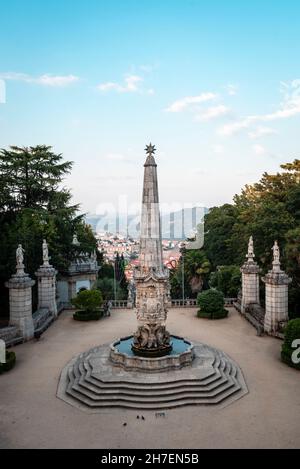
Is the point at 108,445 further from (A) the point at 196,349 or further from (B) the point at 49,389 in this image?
(A) the point at 196,349

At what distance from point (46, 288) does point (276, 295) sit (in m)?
16.4

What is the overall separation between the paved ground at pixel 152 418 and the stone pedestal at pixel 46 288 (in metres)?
8.76

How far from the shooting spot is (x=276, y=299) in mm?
23984

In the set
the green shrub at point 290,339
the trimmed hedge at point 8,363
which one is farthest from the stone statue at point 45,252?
the green shrub at point 290,339

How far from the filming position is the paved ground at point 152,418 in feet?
41.0

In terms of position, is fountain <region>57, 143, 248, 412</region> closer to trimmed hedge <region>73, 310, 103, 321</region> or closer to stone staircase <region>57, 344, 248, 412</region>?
stone staircase <region>57, 344, 248, 412</region>

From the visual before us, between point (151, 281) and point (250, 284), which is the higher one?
point (151, 281)

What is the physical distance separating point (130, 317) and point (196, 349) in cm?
1058

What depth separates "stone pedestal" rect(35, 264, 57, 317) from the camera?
→ 29.3 m

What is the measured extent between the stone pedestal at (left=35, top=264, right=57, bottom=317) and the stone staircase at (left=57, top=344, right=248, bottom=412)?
39.6 ft

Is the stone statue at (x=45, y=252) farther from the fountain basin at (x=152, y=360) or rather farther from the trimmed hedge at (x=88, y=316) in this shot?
the fountain basin at (x=152, y=360)


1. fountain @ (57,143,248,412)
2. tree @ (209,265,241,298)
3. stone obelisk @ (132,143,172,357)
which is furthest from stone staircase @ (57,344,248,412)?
tree @ (209,265,241,298)

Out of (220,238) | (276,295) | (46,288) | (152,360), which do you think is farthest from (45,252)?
(220,238)

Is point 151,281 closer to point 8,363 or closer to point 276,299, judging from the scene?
point 8,363
